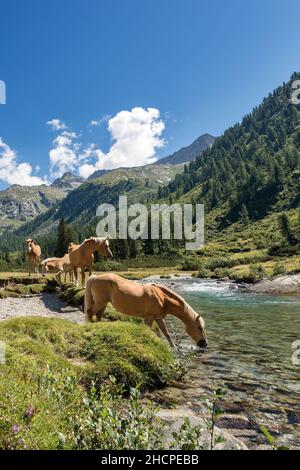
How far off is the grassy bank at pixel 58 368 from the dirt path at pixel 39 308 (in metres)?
8.07

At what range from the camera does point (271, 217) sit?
7781 inches

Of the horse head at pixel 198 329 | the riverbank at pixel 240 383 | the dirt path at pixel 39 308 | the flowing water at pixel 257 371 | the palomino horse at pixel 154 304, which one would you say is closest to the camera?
the riverbank at pixel 240 383

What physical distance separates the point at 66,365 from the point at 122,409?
2.09 m

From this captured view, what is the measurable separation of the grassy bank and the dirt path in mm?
8065

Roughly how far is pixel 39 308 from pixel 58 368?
15.2 m

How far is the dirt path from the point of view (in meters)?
20.8

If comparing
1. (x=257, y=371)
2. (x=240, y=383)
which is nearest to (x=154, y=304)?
(x=240, y=383)

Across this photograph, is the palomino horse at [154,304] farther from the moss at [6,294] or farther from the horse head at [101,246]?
the moss at [6,294]

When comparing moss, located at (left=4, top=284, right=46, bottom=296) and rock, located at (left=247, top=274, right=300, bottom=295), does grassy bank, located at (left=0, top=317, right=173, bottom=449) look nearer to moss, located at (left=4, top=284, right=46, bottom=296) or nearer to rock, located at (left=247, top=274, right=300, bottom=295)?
moss, located at (left=4, top=284, right=46, bottom=296)

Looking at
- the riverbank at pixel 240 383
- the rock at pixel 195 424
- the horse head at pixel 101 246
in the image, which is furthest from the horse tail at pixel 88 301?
the rock at pixel 195 424

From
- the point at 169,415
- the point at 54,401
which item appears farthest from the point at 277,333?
the point at 54,401

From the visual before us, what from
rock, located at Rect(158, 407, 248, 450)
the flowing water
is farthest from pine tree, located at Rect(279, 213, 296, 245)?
rock, located at Rect(158, 407, 248, 450)

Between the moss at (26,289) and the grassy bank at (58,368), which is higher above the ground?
the grassy bank at (58,368)

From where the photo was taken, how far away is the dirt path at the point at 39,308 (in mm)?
20761
